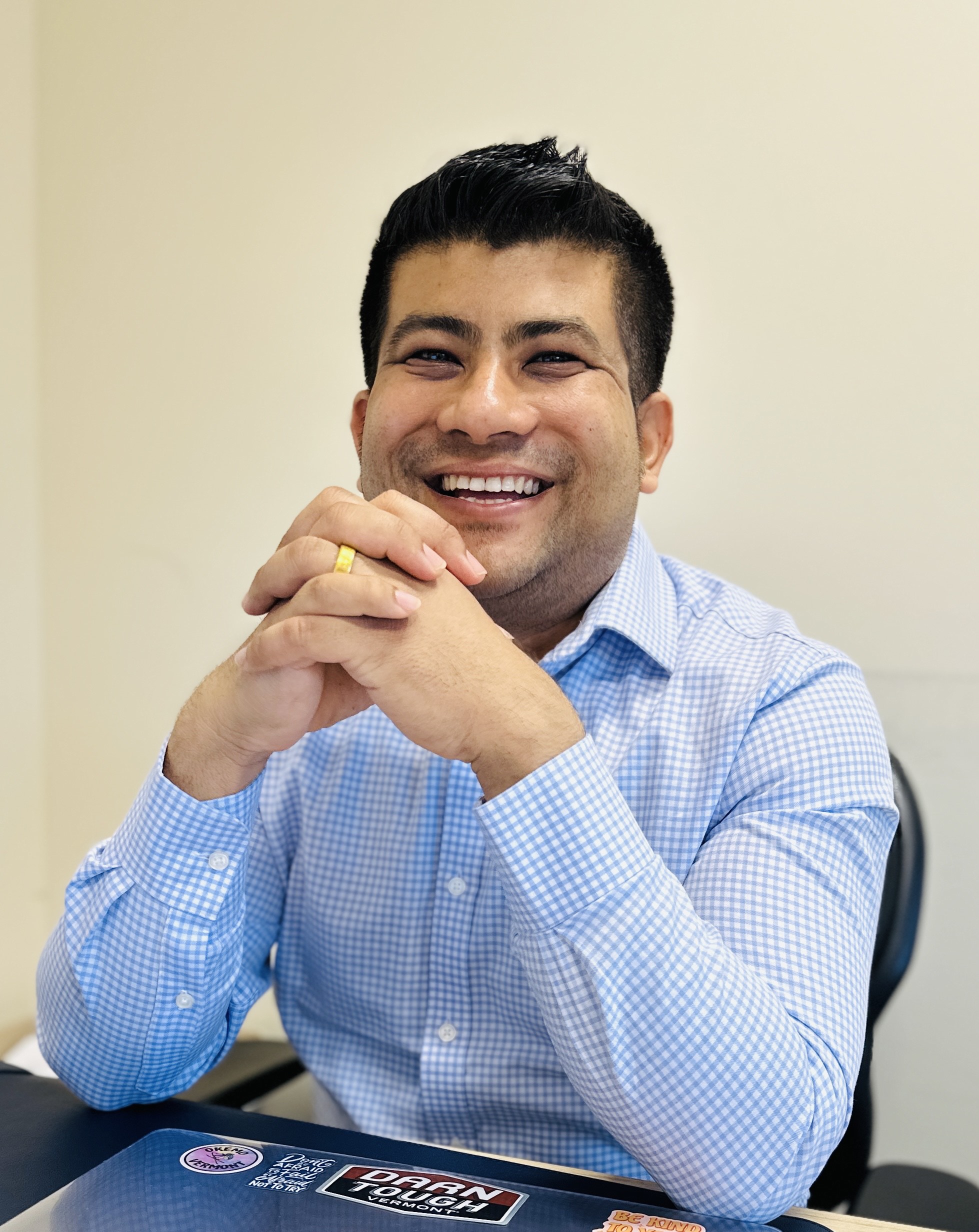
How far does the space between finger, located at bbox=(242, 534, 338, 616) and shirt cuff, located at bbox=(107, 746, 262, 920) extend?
0.62ft

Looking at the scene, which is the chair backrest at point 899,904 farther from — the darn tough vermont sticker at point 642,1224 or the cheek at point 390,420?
the cheek at point 390,420

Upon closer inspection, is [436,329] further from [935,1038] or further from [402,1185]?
[935,1038]

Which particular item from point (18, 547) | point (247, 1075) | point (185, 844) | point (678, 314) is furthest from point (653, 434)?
point (18, 547)

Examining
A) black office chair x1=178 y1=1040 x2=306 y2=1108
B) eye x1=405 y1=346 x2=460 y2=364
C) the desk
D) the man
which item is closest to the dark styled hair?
the man

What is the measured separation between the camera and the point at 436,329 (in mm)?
1171

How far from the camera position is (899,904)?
3.98 feet

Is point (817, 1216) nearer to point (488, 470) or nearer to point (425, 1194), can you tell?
point (425, 1194)

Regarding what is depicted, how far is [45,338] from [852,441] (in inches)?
60.1

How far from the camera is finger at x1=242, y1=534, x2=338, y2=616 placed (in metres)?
0.88

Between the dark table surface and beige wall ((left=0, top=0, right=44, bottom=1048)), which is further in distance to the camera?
beige wall ((left=0, top=0, right=44, bottom=1048))

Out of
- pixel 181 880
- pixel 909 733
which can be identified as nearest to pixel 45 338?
pixel 181 880

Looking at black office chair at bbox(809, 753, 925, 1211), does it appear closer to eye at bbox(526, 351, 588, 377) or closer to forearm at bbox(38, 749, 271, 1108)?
eye at bbox(526, 351, 588, 377)

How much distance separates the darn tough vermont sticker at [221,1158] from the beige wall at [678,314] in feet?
3.56

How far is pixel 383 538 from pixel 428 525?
6 cm
